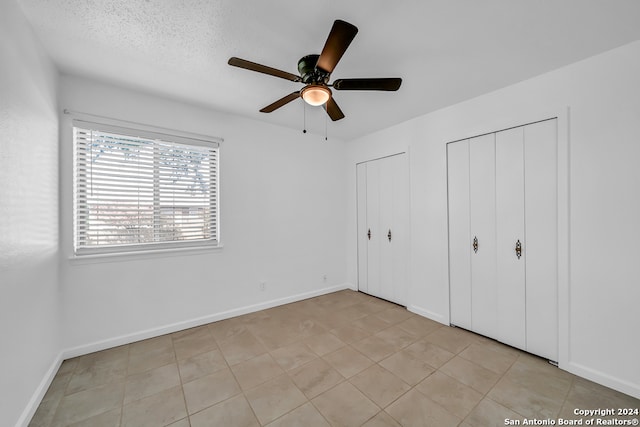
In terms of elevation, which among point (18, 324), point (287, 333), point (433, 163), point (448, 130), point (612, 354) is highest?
point (448, 130)

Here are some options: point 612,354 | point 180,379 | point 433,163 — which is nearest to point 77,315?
point 180,379

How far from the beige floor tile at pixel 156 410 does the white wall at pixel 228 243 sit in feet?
3.53

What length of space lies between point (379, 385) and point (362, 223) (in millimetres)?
2534

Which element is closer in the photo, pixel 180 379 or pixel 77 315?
pixel 180 379

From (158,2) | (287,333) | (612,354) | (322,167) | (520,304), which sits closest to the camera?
(158,2)

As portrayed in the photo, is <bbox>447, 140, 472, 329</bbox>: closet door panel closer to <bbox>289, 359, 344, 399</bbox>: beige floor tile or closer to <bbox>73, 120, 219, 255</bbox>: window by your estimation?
<bbox>289, 359, 344, 399</bbox>: beige floor tile

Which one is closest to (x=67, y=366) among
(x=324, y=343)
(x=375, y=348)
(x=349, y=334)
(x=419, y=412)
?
(x=324, y=343)

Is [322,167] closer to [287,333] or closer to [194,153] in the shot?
[194,153]

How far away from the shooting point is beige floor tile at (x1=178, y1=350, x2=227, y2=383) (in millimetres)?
2104

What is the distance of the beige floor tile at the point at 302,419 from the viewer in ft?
5.28

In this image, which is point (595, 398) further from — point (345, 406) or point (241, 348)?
point (241, 348)

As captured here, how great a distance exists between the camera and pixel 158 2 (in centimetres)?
153

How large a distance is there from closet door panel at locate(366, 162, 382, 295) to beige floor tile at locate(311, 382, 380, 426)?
2167mm

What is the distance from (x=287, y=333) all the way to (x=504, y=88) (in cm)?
344
